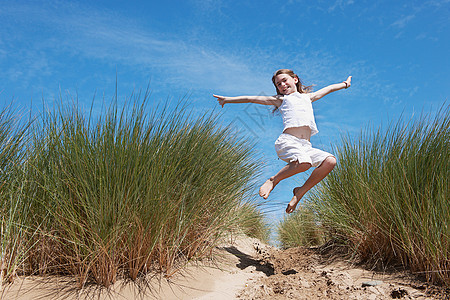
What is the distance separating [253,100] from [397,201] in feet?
5.23

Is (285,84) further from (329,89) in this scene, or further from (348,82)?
(348,82)

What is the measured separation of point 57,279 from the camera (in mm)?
2729

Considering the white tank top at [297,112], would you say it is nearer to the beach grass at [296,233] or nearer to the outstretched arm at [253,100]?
the outstretched arm at [253,100]

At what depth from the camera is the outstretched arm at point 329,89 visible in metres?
3.84

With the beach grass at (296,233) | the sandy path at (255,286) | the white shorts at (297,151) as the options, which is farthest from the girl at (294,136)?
the beach grass at (296,233)

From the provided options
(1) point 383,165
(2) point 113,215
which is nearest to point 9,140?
(2) point 113,215

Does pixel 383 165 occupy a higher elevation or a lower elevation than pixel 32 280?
higher

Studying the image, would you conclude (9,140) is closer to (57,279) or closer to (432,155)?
(57,279)

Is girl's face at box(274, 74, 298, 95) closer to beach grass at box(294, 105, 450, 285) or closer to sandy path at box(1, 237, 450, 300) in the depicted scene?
beach grass at box(294, 105, 450, 285)

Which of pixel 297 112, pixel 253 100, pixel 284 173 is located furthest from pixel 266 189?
pixel 253 100

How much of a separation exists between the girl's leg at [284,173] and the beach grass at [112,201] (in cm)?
40

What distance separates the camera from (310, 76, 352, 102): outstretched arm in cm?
384

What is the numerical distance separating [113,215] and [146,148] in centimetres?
56

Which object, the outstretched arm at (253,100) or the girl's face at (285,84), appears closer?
the outstretched arm at (253,100)
